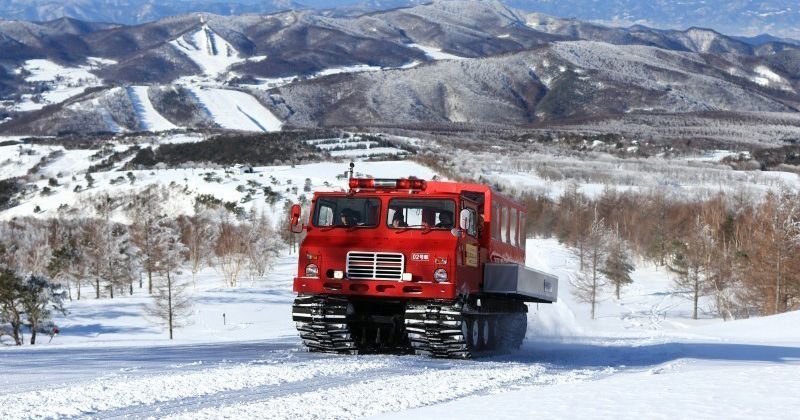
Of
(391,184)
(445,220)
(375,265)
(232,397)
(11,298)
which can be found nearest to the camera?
(232,397)

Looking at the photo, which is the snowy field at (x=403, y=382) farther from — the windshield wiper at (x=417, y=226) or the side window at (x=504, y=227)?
the side window at (x=504, y=227)

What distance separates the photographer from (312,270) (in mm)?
21922

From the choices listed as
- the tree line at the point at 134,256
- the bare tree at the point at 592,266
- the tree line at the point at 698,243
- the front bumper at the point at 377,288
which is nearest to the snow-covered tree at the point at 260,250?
the tree line at the point at 134,256

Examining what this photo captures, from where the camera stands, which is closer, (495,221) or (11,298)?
(495,221)

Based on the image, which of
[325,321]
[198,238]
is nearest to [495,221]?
[325,321]

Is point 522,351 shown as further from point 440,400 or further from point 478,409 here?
point 478,409

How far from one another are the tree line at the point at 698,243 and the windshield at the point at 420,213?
47.0m

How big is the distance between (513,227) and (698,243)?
57.2m

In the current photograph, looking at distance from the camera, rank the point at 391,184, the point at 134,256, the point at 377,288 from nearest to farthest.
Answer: the point at 377,288 → the point at 391,184 → the point at 134,256

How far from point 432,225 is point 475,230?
1.41 m

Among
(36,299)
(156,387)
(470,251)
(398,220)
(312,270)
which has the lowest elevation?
(36,299)

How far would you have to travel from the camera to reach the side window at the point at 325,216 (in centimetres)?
2258

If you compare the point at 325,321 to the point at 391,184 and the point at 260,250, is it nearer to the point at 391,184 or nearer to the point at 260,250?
the point at 391,184

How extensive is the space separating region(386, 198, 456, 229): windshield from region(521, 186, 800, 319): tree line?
1851 inches
